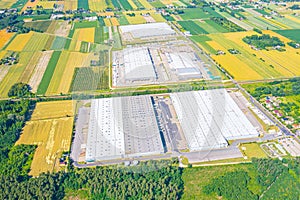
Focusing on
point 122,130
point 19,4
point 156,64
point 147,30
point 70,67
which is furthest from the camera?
point 19,4

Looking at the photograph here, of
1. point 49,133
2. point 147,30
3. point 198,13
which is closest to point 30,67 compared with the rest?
point 49,133

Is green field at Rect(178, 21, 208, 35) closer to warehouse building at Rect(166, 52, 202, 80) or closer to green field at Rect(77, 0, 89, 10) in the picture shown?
warehouse building at Rect(166, 52, 202, 80)

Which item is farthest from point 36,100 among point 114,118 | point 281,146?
point 281,146

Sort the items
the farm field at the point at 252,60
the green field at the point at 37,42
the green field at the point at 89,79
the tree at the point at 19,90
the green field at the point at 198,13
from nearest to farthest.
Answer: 1. the tree at the point at 19,90
2. the green field at the point at 89,79
3. the farm field at the point at 252,60
4. the green field at the point at 37,42
5. the green field at the point at 198,13

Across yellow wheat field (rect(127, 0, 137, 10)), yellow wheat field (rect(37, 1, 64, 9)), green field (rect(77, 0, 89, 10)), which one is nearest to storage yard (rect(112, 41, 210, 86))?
yellow wheat field (rect(127, 0, 137, 10))

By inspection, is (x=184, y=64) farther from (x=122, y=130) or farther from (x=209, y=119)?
(x=122, y=130)

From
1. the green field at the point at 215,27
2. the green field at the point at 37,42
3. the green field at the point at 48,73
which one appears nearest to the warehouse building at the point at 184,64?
the green field at the point at 215,27

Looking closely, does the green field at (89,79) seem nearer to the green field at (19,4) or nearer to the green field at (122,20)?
the green field at (122,20)
